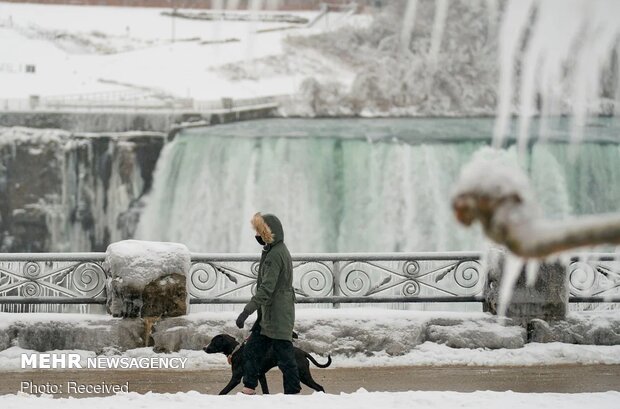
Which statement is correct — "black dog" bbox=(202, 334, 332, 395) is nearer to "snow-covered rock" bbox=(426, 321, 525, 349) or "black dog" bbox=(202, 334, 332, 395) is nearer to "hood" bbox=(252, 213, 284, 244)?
"hood" bbox=(252, 213, 284, 244)

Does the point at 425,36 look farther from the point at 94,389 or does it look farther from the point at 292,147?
the point at 94,389

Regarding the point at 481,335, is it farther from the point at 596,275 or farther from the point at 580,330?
the point at 596,275

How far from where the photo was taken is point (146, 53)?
968 inches

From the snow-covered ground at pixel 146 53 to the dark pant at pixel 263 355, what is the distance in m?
18.3

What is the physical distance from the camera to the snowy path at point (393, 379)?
7172mm

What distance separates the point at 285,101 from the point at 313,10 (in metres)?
2.87

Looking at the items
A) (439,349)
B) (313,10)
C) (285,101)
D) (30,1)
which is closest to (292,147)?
(285,101)

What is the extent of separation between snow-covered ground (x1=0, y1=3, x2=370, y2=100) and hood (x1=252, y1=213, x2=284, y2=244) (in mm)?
18290

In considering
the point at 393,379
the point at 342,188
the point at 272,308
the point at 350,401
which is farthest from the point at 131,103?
the point at 350,401

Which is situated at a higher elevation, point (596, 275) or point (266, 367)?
point (596, 275)

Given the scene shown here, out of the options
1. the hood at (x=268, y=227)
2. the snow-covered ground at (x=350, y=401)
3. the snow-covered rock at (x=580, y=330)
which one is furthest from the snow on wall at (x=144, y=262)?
the snow-covered rock at (x=580, y=330)

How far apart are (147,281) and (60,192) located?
51.6ft

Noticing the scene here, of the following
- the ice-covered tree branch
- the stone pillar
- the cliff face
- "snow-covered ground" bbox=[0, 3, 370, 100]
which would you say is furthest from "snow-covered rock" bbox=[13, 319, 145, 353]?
"snow-covered ground" bbox=[0, 3, 370, 100]

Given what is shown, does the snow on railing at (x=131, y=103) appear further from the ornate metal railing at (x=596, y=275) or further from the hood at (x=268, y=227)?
the hood at (x=268, y=227)
